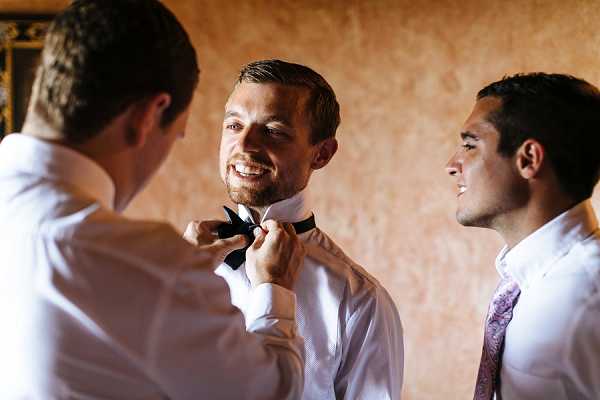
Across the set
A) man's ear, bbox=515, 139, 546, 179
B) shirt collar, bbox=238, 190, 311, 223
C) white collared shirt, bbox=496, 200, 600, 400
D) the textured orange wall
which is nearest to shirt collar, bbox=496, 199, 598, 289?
white collared shirt, bbox=496, 200, 600, 400

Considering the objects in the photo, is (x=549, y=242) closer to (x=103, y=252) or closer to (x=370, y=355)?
(x=370, y=355)

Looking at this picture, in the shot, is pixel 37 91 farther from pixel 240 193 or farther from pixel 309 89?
pixel 309 89

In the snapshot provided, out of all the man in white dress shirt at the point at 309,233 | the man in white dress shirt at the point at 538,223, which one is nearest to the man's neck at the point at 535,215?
the man in white dress shirt at the point at 538,223

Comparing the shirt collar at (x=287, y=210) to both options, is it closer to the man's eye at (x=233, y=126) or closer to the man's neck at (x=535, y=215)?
the man's eye at (x=233, y=126)

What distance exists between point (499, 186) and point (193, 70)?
844mm

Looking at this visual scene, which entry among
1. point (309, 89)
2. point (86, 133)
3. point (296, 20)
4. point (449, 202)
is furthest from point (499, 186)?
point (296, 20)

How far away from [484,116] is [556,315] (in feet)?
1.86

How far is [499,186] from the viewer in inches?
60.3

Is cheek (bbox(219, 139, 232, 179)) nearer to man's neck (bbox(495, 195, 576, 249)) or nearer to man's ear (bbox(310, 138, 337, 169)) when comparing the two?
man's ear (bbox(310, 138, 337, 169))

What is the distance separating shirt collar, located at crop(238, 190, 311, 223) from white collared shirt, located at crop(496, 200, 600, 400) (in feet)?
1.67

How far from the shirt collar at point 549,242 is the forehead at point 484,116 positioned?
285mm

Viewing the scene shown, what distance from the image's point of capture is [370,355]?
1.48 meters

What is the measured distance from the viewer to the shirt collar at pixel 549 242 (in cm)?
140

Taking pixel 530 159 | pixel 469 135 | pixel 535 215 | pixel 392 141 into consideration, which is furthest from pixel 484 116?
pixel 392 141
